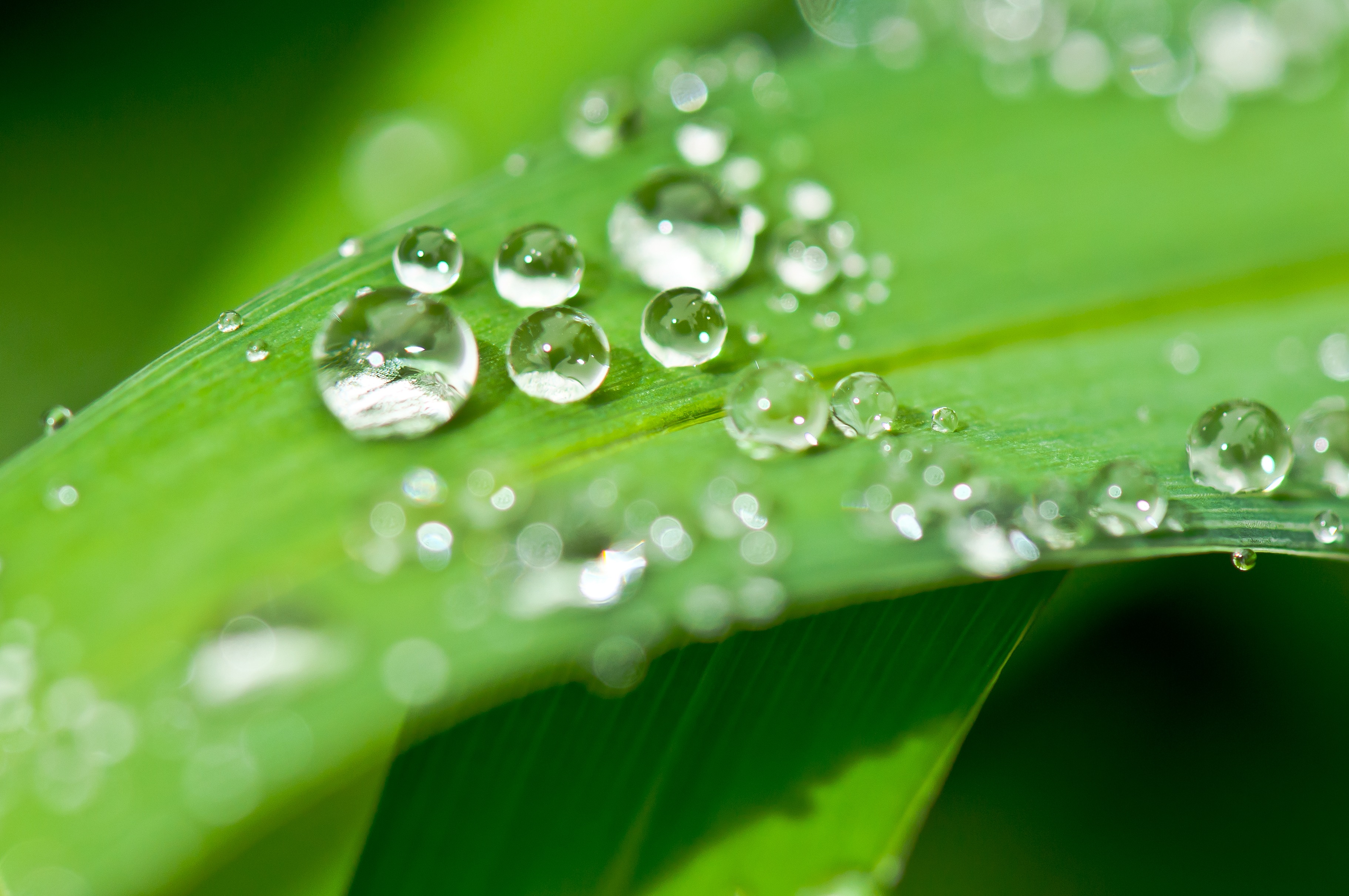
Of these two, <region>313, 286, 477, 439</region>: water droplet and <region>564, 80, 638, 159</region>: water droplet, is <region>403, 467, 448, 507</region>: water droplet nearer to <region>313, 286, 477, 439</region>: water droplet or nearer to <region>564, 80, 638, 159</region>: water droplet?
<region>313, 286, 477, 439</region>: water droplet

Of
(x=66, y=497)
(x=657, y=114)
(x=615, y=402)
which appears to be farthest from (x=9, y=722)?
(x=657, y=114)

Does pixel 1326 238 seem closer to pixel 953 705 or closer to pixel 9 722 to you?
pixel 953 705

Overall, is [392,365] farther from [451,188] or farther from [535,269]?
[451,188]

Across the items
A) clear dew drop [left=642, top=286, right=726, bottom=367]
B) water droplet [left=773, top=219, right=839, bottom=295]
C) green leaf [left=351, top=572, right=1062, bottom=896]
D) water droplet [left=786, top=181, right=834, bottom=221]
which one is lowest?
green leaf [left=351, top=572, right=1062, bottom=896]

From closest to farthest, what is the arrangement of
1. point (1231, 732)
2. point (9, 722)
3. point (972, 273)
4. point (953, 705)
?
point (9, 722), point (953, 705), point (972, 273), point (1231, 732)

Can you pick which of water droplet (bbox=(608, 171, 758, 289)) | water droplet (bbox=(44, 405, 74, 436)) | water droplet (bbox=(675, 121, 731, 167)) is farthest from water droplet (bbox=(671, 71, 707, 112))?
water droplet (bbox=(44, 405, 74, 436))

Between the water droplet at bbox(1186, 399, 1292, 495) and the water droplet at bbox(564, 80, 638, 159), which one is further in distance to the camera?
the water droplet at bbox(564, 80, 638, 159)

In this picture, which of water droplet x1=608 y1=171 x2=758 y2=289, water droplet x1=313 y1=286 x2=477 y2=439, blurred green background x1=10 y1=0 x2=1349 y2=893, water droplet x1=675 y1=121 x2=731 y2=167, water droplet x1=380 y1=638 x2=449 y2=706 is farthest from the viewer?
blurred green background x1=10 y1=0 x2=1349 y2=893
